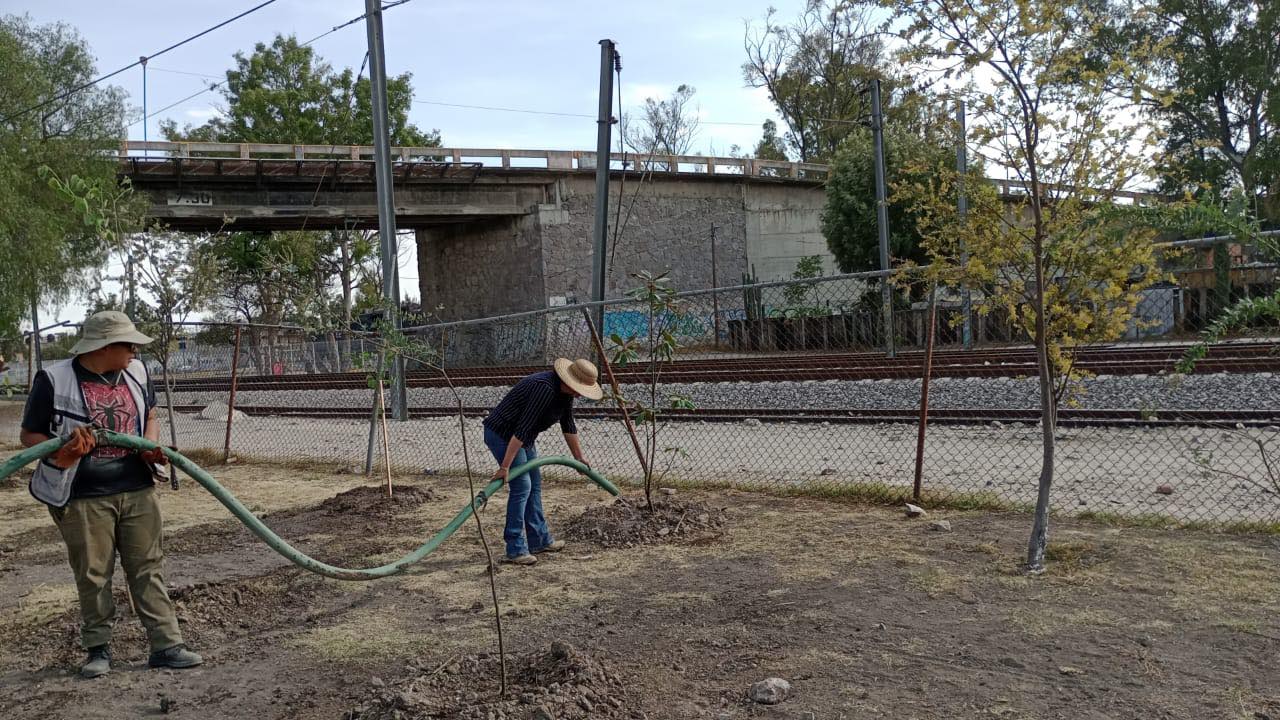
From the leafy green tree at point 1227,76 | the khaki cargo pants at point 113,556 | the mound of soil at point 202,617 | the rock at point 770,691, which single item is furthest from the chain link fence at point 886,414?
the leafy green tree at point 1227,76

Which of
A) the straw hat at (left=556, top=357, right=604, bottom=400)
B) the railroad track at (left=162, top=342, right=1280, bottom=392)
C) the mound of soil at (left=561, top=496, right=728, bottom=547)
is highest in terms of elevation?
the straw hat at (left=556, top=357, right=604, bottom=400)

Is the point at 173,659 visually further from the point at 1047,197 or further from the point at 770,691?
the point at 1047,197

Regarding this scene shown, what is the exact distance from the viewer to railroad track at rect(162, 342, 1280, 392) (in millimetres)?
11688

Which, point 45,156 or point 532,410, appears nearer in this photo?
point 532,410

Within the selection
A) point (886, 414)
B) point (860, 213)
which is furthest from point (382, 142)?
point (860, 213)

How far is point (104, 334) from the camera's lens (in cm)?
443

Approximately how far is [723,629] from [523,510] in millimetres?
1989

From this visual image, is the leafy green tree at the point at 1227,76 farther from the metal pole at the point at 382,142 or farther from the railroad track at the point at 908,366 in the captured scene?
the metal pole at the point at 382,142

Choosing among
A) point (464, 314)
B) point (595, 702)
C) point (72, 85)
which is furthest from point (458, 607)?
point (464, 314)

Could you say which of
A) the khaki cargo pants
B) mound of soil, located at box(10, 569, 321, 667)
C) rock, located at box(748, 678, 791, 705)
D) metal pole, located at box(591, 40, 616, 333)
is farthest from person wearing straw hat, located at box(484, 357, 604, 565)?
metal pole, located at box(591, 40, 616, 333)

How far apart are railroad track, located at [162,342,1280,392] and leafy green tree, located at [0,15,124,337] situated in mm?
8147

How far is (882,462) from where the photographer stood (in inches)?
376

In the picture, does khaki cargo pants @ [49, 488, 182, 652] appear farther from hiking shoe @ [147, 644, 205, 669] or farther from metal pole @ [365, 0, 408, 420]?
metal pole @ [365, 0, 408, 420]

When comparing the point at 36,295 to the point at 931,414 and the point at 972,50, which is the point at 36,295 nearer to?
the point at 931,414
